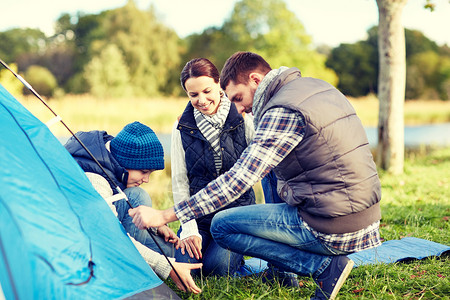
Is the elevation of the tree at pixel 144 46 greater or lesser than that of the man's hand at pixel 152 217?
greater

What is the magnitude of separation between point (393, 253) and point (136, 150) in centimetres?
198

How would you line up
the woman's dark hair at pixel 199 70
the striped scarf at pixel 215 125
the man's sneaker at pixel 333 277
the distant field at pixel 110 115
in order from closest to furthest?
the man's sneaker at pixel 333 277 < the woman's dark hair at pixel 199 70 < the striped scarf at pixel 215 125 < the distant field at pixel 110 115

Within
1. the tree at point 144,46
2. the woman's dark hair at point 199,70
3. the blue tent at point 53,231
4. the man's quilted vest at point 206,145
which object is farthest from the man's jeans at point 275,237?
the tree at point 144,46

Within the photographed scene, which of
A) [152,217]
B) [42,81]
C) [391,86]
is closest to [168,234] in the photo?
[152,217]

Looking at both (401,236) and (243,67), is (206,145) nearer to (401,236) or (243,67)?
(243,67)

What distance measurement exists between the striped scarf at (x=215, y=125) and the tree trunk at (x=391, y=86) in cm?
500

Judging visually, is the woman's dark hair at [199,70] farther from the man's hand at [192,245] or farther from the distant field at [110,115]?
the distant field at [110,115]

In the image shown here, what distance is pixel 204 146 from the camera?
128 inches

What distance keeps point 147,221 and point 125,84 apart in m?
29.8

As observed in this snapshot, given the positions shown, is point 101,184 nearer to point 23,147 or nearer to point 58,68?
point 23,147

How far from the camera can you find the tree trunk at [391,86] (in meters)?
7.32

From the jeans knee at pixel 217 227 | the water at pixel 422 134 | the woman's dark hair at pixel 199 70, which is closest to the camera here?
the jeans knee at pixel 217 227

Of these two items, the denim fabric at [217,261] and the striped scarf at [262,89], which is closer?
the striped scarf at [262,89]

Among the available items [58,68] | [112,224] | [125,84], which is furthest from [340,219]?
[58,68]
